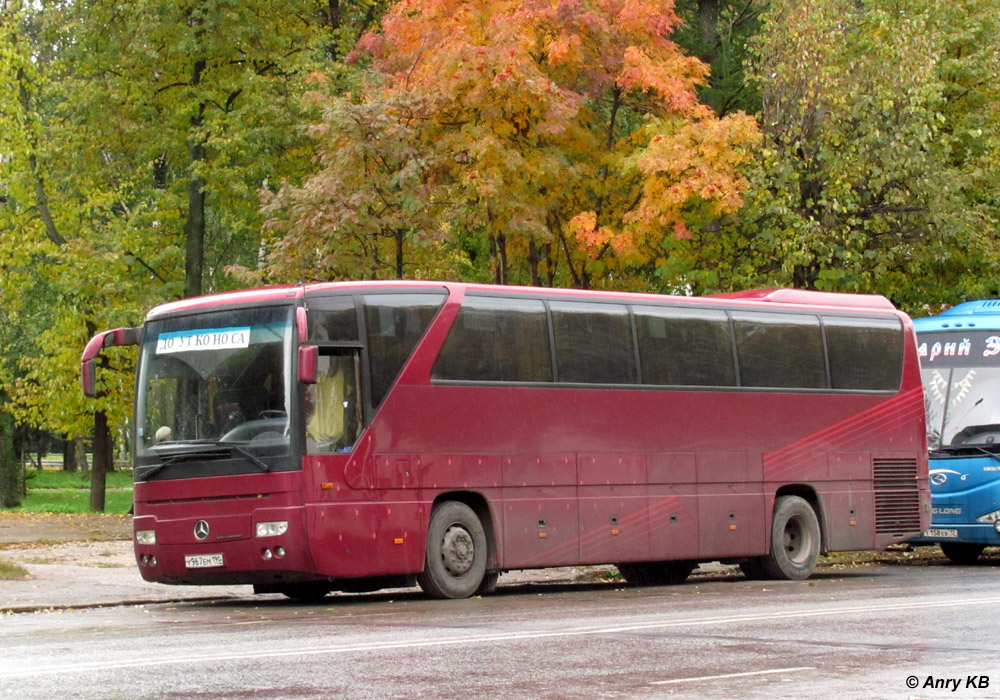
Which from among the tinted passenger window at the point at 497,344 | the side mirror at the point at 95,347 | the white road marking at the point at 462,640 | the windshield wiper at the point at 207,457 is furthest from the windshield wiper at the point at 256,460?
the white road marking at the point at 462,640

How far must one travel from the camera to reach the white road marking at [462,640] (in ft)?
33.0

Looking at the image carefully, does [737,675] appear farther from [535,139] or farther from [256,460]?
[535,139]

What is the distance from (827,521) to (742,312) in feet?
10.4

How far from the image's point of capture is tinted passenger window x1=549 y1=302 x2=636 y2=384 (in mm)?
18391

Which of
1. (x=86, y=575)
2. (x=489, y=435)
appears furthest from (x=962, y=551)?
(x=86, y=575)

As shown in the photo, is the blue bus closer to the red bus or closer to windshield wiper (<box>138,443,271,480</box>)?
the red bus

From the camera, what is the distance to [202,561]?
16141 mm

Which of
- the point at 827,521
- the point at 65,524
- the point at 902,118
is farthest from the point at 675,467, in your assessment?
the point at 65,524

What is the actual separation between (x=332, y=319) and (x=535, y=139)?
9.57 meters

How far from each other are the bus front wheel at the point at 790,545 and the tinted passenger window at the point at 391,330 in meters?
6.35

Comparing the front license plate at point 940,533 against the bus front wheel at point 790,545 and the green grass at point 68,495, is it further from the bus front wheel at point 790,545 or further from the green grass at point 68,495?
the green grass at point 68,495

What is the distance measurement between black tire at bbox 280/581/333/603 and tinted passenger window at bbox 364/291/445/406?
256 cm

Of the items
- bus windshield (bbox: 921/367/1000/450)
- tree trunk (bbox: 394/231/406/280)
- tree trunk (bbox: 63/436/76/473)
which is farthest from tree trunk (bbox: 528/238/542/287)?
tree trunk (bbox: 63/436/76/473)

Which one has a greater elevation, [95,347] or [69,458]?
[95,347]
